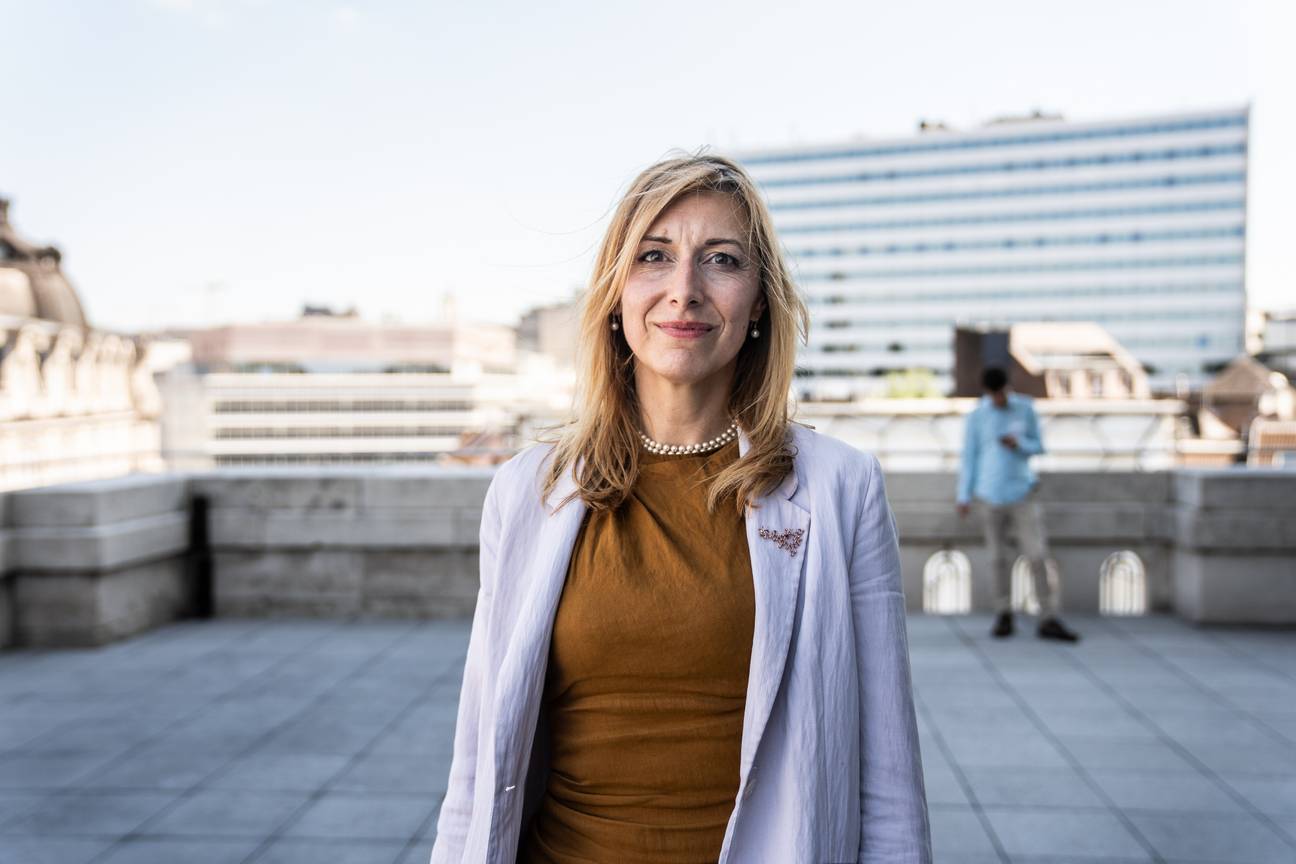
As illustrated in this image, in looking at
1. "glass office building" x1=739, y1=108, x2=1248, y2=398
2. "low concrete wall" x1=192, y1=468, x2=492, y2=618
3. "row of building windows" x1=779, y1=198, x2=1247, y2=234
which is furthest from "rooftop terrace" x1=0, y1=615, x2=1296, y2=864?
"row of building windows" x1=779, y1=198, x2=1247, y2=234

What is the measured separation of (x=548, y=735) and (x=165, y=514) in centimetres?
658

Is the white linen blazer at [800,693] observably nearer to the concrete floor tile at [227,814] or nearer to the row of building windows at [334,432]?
the concrete floor tile at [227,814]

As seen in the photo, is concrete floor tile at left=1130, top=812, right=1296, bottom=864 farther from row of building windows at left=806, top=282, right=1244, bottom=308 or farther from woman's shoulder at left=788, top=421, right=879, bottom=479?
row of building windows at left=806, top=282, right=1244, bottom=308

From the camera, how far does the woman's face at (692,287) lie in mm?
1629

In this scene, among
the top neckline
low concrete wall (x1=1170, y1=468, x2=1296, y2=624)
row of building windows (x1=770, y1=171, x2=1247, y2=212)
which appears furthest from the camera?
row of building windows (x1=770, y1=171, x2=1247, y2=212)

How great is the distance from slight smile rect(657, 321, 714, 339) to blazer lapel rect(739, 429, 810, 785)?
299 mm

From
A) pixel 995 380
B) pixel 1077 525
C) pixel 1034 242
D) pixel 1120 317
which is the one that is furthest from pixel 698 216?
pixel 1120 317

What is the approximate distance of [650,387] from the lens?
5.85 ft

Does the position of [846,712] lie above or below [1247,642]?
above

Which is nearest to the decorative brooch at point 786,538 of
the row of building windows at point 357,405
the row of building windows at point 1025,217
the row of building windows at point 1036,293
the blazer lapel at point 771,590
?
the blazer lapel at point 771,590

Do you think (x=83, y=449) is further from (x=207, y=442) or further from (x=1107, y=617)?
(x=1107, y=617)

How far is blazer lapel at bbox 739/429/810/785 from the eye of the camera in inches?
58.1

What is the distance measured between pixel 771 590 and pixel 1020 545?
6.05 m

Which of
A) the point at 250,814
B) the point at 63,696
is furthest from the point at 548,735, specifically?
the point at 63,696
